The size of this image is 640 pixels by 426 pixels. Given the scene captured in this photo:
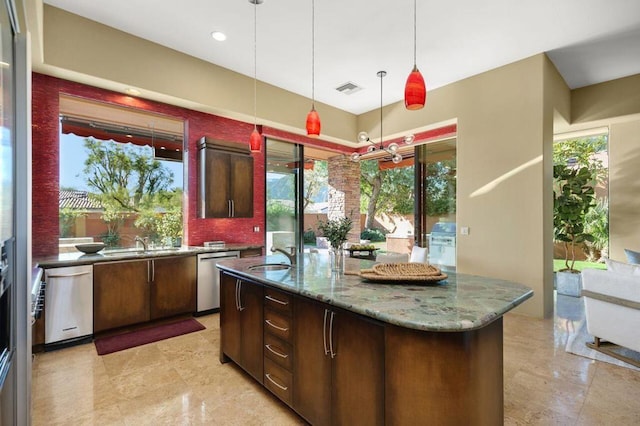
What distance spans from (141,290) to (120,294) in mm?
217

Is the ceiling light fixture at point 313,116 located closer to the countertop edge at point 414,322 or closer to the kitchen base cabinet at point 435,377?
the countertop edge at point 414,322

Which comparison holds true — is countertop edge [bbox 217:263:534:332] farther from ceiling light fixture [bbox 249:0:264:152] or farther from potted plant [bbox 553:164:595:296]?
potted plant [bbox 553:164:595:296]

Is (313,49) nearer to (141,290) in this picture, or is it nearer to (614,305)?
(141,290)

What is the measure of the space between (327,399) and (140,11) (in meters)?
3.94

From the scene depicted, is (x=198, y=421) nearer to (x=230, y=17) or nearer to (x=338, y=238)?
(x=338, y=238)

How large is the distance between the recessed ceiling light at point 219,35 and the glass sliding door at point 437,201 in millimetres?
3992

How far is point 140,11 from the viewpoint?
324 centimetres

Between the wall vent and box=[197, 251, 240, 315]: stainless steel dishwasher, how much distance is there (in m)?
3.13

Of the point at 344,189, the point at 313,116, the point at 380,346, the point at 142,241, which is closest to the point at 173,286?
the point at 142,241

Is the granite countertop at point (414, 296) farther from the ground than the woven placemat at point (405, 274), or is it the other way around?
the woven placemat at point (405, 274)

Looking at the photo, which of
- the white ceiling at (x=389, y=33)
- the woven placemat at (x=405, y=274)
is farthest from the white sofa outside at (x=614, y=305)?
the white ceiling at (x=389, y=33)

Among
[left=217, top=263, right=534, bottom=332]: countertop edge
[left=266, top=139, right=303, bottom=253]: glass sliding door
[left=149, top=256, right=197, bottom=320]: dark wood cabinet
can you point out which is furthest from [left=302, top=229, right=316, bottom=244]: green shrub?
[left=217, top=263, right=534, bottom=332]: countertop edge

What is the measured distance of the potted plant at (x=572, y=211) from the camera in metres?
5.05

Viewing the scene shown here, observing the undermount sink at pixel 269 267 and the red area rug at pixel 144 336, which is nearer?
the undermount sink at pixel 269 267
